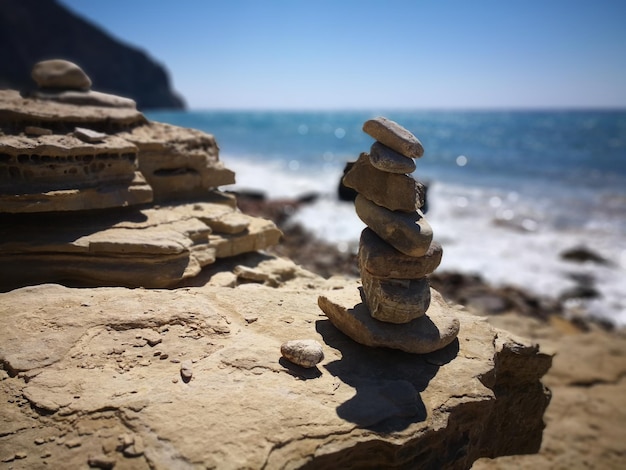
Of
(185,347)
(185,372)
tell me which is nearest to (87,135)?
(185,347)

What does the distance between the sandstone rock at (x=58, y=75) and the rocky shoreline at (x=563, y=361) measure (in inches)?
144

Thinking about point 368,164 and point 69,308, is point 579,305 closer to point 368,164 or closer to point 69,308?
point 368,164

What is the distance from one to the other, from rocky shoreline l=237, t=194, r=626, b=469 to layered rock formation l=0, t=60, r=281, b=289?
7.17ft

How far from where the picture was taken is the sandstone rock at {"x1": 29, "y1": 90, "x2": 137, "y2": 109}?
5.88 metres

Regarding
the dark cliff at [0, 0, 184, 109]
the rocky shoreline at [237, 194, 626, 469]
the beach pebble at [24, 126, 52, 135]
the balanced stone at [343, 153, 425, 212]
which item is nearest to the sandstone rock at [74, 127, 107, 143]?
the beach pebble at [24, 126, 52, 135]

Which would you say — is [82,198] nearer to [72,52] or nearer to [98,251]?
[98,251]

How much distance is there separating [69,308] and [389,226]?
2633mm

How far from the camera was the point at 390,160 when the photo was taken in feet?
12.1

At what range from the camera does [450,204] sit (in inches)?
722

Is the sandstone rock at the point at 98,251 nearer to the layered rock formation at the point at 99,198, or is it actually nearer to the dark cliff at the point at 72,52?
the layered rock formation at the point at 99,198

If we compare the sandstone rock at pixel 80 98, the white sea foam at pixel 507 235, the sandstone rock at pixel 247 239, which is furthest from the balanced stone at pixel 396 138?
the white sea foam at pixel 507 235

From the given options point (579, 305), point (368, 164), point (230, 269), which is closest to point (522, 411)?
point (368, 164)

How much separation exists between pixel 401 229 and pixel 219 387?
1776 mm

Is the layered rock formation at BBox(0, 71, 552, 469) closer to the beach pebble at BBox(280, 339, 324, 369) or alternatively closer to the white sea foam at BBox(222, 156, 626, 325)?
the beach pebble at BBox(280, 339, 324, 369)
